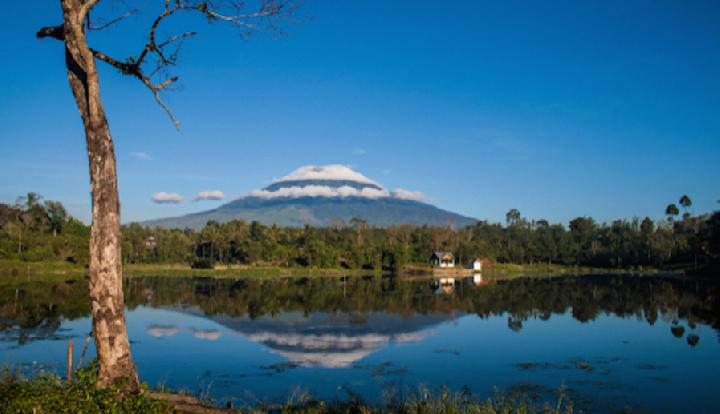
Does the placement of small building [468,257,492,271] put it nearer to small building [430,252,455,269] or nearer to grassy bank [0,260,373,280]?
small building [430,252,455,269]

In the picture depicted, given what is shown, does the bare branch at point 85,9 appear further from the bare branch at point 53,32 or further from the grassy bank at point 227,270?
the grassy bank at point 227,270

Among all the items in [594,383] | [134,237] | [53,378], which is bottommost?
[594,383]

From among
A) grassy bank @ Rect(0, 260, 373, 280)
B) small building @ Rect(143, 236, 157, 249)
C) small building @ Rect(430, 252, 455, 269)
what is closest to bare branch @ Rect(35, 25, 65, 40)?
grassy bank @ Rect(0, 260, 373, 280)

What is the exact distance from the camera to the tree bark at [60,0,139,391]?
7730 millimetres

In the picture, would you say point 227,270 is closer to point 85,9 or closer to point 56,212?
point 56,212

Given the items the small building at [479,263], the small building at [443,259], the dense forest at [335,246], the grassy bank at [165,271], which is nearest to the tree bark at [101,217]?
the grassy bank at [165,271]

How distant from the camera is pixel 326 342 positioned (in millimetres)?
21547

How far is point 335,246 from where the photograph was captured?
82.6 meters

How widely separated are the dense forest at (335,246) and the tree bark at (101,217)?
65.4 m

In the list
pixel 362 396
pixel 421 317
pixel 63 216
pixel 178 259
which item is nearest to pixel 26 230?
pixel 63 216

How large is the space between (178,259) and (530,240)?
59.3m

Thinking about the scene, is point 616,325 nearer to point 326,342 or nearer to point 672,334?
point 672,334

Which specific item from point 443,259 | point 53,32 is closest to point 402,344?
point 53,32

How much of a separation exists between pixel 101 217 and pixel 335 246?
74917mm
